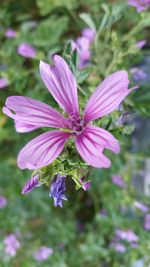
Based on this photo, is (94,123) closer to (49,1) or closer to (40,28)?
(40,28)

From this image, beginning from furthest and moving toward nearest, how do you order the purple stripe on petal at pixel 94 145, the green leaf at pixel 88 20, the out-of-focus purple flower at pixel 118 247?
1. the out-of-focus purple flower at pixel 118 247
2. the green leaf at pixel 88 20
3. the purple stripe on petal at pixel 94 145

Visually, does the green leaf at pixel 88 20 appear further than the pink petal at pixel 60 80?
Yes

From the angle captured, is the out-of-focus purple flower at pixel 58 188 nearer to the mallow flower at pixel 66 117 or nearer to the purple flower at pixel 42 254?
the mallow flower at pixel 66 117

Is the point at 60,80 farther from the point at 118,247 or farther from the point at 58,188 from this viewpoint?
the point at 118,247

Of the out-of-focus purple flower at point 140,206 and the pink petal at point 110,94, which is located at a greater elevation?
the pink petal at point 110,94

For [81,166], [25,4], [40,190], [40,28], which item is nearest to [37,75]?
[40,28]

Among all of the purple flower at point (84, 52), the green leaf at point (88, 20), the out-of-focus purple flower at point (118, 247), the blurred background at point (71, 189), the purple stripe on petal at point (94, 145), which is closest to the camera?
the purple stripe on petal at point (94, 145)

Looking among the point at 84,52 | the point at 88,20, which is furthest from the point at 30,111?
the point at 84,52

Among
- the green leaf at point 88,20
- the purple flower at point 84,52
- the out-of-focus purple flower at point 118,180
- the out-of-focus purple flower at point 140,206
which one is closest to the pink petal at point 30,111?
the green leaf at point 88,20
